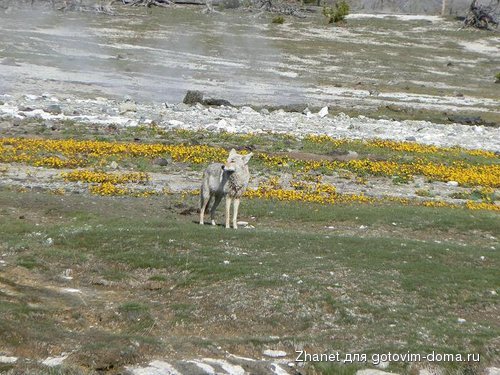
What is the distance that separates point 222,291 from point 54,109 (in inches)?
1287

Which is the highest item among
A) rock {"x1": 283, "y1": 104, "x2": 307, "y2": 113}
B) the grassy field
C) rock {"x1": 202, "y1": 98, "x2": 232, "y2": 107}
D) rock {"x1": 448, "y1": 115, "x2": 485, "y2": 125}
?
the grassy field

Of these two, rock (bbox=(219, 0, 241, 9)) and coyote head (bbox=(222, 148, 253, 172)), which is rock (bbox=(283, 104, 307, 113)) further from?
rock (bbox=(219, 0, 241, 9))

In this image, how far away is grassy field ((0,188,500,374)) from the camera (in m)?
13.5

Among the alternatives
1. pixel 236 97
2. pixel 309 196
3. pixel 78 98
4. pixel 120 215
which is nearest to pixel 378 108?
pixel 236 97

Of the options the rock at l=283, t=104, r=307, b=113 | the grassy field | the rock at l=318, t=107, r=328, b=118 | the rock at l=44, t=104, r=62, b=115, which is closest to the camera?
the grassy field

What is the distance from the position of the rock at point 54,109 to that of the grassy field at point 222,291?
858 inches

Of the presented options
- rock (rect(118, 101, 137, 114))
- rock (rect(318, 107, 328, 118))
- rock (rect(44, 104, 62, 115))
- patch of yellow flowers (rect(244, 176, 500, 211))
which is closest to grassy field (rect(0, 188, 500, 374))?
patch of yellow flowers (rect(244, 176, 500, 211))

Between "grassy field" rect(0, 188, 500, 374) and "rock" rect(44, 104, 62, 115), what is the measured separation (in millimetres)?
21792

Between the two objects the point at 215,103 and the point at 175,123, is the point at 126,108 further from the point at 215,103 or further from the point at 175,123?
the point at 215,103

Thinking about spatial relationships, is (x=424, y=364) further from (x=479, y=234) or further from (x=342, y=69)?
(x=342, y=69)

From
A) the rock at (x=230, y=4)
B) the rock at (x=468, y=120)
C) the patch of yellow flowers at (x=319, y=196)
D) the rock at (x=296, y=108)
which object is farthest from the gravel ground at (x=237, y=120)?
the rock at (x=230, y=4)

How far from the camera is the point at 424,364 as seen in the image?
537 inches

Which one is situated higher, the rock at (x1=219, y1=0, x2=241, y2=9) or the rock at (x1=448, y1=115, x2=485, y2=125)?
the rock at (x1=219, y1=0, x2=241, y2=9)

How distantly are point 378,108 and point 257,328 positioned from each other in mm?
50595
